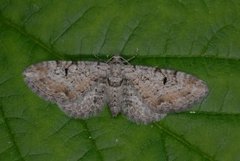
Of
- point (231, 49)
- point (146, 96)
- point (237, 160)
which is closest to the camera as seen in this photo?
point (237, 160)

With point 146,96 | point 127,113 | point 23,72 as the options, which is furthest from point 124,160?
point 23,72

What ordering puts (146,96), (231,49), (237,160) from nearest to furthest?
(237,160), (231,49), (146,96)

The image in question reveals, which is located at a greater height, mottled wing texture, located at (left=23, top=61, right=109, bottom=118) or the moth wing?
mottled wing texture, located at (left=23, top=61, right=109, bottom=118)

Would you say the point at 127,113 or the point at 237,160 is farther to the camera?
the point at 127,113

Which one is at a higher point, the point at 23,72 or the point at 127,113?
the point at 23,72

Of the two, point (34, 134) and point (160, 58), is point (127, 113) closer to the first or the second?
point (160, 58)

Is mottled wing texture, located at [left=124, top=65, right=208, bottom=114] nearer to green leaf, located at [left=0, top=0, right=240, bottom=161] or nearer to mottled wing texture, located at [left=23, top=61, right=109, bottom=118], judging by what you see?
green leaf, located at [left=0, top=0, right=240, bottom=161]

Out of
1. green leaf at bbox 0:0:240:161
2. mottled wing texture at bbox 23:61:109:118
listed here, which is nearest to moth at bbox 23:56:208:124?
mottled wing texture at bbox 23:61:109:118

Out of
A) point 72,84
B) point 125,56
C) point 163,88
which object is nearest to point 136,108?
point 163,88
